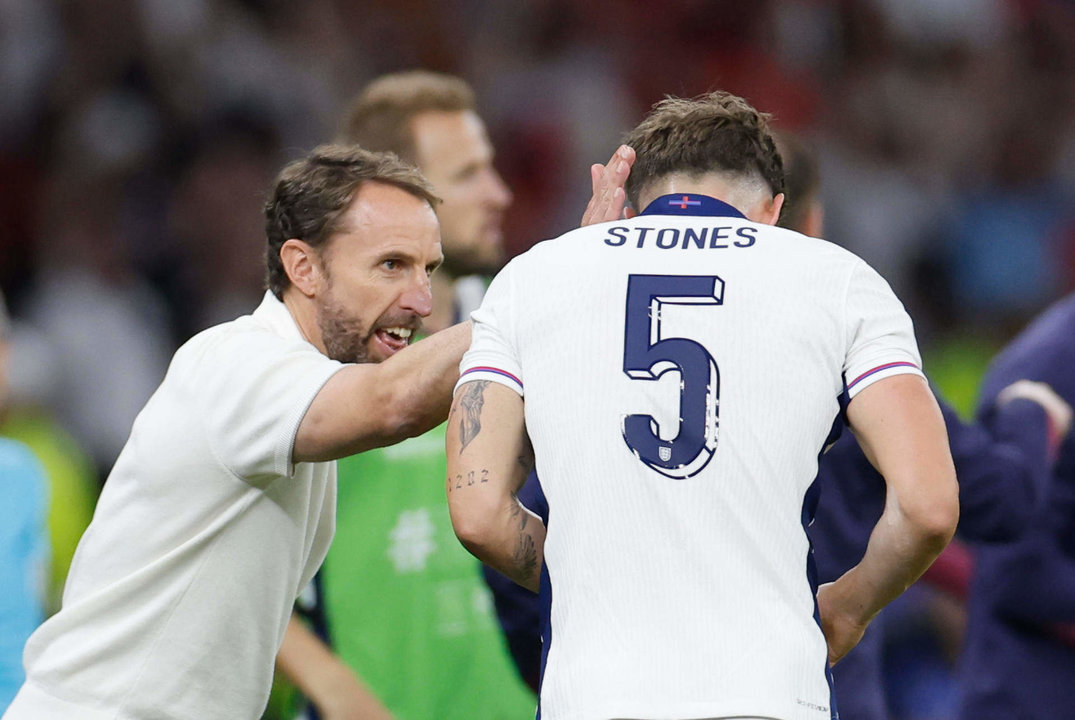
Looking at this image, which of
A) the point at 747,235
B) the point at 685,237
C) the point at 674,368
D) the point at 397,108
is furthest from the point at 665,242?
the point at 397,108

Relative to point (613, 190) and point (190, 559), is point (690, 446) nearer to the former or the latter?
point (613, 190)

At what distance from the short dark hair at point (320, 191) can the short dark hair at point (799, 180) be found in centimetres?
94

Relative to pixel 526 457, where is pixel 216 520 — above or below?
below

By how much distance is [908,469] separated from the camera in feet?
8.14

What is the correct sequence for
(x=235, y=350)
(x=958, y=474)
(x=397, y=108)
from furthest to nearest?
(x=397, y=108) → (x=958, y=474) → (x=235, y=350)

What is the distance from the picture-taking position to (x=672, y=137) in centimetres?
286

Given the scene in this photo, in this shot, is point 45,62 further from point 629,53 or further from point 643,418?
point 643,418

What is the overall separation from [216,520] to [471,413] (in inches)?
32.9

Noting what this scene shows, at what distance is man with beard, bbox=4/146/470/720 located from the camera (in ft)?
10.1

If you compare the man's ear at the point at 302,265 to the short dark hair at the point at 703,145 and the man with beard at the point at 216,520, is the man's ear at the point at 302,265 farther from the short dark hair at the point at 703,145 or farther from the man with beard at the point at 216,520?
the short dark hair at the point at 703,145

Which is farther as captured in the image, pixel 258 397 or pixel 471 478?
pixel 258 397

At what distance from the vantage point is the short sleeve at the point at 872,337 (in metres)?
2.53

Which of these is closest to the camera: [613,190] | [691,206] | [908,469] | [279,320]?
[908,469]

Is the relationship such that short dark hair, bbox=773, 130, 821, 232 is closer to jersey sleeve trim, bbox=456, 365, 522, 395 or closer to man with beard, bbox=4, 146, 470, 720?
man with beard, bbox=4, 146, 470, 720
